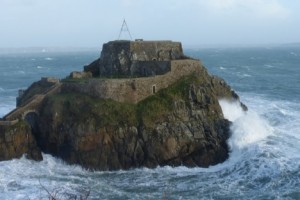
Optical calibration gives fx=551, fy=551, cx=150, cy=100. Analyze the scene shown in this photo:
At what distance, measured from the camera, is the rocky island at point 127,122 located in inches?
1459

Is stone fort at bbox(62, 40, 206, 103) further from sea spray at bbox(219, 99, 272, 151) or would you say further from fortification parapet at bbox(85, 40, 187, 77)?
sea spray at bbox(219, 99, 272, 151)

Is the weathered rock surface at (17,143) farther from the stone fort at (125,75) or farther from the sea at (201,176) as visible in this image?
the stone fort at (125,75)

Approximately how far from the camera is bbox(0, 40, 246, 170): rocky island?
1459 inches

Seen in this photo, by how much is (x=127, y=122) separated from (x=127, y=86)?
3387 mm

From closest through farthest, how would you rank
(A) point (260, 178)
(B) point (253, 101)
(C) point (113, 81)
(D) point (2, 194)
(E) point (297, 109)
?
(D) point (2, 194) < (A) point (260, 178) < (C) point (113, 81) < (E) point (297, 109) < (B) point (253, 101)

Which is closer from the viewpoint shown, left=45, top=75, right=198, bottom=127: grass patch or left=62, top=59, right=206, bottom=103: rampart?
left=45, top=75, right=198, bottom=127: grass patch

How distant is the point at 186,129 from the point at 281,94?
105 ft

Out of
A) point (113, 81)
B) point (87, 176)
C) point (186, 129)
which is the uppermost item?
point (113, 81)

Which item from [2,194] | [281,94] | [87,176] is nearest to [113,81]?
[87,176]

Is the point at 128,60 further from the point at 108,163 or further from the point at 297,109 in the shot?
the point at 297,109

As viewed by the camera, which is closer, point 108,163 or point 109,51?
point 108,163

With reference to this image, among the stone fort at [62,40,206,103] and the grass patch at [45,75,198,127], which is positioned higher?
the stone fort at [62,40,206,103]

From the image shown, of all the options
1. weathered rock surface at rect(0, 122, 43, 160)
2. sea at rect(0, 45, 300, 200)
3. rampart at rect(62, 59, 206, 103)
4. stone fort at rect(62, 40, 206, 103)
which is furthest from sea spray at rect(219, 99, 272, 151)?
weathered rock surface at rect(0, 122, 43, 160)

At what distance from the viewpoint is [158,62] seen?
43594 mm
